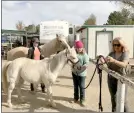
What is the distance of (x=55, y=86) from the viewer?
360 inches

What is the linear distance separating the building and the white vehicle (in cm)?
152

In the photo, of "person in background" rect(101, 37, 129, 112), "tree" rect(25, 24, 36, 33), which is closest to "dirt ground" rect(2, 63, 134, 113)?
"person in background" rect(101, 37, 129, 112)

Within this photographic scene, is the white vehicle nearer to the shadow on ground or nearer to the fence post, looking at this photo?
the shadow on ground

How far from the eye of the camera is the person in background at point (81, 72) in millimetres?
6547

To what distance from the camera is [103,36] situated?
2267cm

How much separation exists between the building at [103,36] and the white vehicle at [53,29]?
1522 millimetres

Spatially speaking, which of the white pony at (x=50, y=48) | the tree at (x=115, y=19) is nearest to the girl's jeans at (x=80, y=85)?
the white pony at (x=50, y=48)

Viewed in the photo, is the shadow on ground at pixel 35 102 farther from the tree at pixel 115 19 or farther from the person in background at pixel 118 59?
the tree at pixel 115 19

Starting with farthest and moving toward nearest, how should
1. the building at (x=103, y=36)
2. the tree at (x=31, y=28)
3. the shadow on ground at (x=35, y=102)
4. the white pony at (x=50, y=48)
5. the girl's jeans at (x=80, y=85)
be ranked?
1. the tree at (x=31, y=28)
2. the building at (x=103, y=36)
3. the white pony at (x=50, y=48)
4. the girl's jeans at (x=80, y=85)
5. the shadow on ground at (x=35, y=102)

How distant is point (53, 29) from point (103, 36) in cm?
410

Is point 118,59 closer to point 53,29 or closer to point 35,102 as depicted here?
point 35,102

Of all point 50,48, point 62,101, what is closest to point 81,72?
point 62,101

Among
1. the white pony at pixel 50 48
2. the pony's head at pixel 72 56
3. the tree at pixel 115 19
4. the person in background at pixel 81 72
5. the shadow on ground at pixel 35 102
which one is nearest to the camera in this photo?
the pony's head at pixel 72 56

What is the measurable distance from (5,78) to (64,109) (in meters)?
1.53
